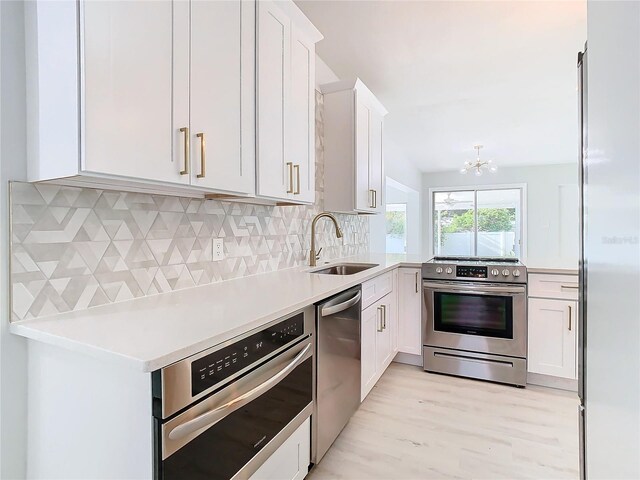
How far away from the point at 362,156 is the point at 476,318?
1.65 metres

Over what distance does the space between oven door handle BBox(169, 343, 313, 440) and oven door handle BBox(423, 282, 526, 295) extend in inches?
73.6

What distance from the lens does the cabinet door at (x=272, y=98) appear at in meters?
1.65

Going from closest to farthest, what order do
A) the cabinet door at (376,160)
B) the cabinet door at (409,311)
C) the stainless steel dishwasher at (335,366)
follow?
1. the stainless steel dishwasher at (335,366)
2. the cabinet door at (409,311)
3. the cabinet door at (376,160)

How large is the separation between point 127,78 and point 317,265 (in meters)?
1.86

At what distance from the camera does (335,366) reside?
1.74m

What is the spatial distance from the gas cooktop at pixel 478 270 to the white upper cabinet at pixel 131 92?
2.05 m

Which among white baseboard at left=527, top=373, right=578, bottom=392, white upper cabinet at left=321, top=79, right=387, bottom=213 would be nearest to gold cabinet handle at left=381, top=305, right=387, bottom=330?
white upper cabinet at left=321, top=79, right=387, bottom=213

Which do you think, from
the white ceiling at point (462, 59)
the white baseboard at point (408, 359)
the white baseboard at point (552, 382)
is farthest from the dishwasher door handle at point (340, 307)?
the white ceiling at point (462, 59)

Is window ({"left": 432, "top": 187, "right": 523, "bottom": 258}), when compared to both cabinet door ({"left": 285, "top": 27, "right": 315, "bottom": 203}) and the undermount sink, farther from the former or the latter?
cabinet door ({"left": 285, "top": 27, "right": 315, "bottom": 203})

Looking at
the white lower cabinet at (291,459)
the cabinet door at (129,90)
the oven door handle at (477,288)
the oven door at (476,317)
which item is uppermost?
the cabinet door at (129,90)

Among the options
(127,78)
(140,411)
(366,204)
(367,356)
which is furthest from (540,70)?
(140,411)

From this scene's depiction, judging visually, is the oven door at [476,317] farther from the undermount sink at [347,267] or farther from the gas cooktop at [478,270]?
the undermount sink at [347,267]

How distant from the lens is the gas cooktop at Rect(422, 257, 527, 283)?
8.66 feet

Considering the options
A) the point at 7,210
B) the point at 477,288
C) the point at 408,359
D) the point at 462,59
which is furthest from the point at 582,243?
the point at 462,59
